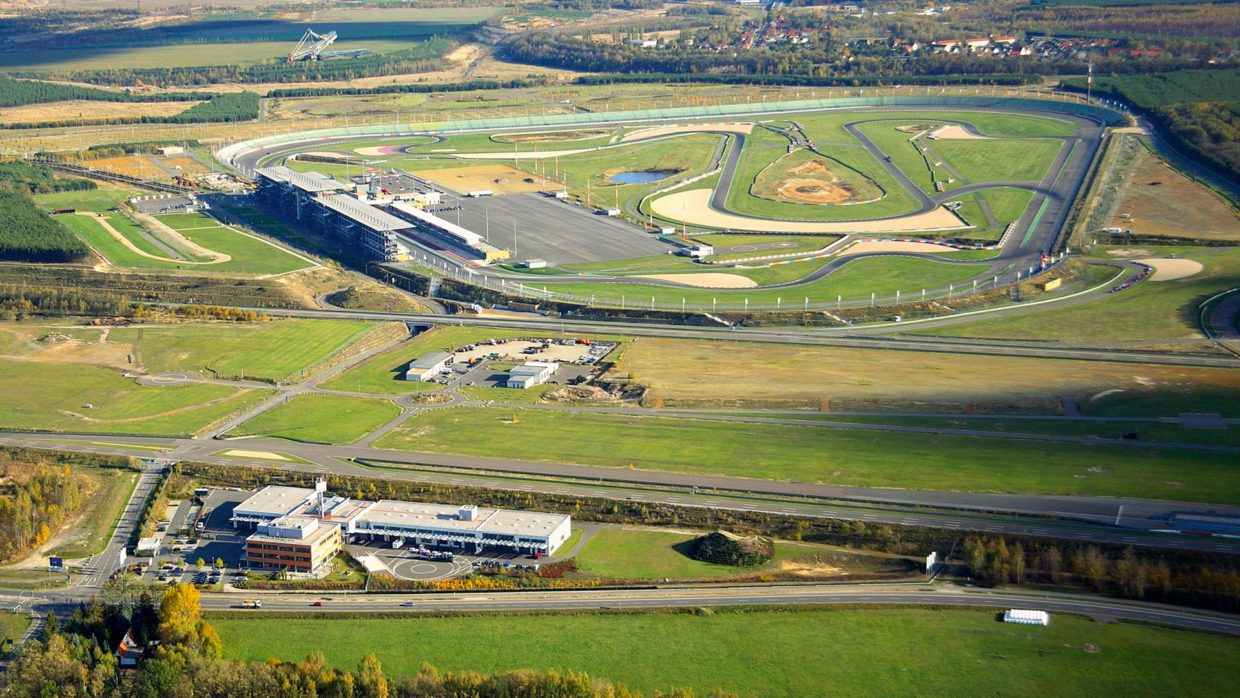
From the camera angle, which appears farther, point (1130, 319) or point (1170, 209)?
point (1170, 209)

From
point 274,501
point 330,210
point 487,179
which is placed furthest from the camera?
point 487,179

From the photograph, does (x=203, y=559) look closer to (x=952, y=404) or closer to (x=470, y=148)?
(x=952, y=404)

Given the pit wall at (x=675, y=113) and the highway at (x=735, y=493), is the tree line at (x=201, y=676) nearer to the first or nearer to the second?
the highway at (x=735, y=493)

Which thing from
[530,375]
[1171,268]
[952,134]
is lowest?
[530,375]

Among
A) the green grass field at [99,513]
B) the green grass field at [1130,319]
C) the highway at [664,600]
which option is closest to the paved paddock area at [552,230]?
the green grass field at [1130,319]

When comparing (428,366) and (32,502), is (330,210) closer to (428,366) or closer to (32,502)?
(428,366)

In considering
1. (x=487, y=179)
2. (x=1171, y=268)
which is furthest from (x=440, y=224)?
(x=1171, y=268)

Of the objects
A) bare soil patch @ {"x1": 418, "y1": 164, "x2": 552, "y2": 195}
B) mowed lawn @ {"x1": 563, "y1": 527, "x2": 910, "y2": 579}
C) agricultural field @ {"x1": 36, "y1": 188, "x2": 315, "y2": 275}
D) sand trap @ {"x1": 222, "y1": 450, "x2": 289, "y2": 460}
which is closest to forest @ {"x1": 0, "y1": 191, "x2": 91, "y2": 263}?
agricultural field @ {"x1": 36, "y1": 188, "x2": 315, "y2": 275}
